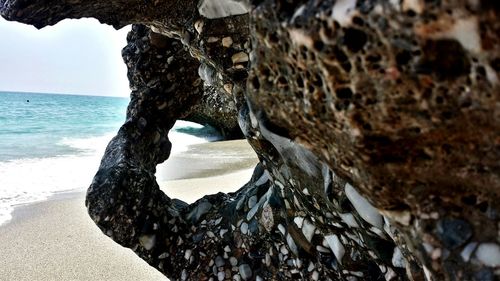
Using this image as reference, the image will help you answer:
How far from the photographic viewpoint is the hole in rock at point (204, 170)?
20.2ft

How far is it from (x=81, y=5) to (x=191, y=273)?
4.53 ft

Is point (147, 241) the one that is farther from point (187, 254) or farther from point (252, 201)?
point (252, 201)

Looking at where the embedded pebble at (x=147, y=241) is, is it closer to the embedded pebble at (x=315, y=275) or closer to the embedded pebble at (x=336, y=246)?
the embedded pebble at (x=315, y=275)

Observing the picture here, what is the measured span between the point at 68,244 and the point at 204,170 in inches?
166

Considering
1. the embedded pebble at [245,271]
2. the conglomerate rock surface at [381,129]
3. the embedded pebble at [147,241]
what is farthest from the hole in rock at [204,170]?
the conglomerate rock surface at [381,129]

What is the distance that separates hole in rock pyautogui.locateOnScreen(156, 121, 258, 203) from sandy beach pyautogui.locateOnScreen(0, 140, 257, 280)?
0.05 feet

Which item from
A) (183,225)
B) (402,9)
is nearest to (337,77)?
(402,9)

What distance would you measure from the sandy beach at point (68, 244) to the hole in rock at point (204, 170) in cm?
2

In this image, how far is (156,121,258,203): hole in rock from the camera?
6168 millimetres

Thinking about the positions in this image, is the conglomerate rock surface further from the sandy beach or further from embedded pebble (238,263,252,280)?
the sandy beach

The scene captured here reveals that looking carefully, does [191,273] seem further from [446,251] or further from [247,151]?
[247,151]

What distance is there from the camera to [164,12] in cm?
220

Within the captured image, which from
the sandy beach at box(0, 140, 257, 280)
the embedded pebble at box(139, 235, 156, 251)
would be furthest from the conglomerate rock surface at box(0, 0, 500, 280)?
the sandy beach at box(0, 140, 257, 280)

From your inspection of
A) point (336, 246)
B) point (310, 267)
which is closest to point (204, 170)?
point (310, 267)
